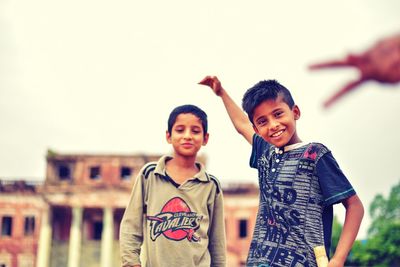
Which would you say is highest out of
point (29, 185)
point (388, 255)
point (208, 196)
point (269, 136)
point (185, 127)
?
point (29, 185)

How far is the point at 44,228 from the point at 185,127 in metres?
26.0

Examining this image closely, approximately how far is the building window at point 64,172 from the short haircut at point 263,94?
27183 mm

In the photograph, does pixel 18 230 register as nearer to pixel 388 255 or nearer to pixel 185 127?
pixel 388 255

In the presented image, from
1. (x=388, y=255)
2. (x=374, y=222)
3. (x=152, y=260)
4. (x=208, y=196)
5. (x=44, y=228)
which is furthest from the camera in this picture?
(x=374, y=222)

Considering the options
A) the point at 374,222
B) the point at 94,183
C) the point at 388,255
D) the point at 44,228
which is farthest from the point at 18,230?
the point at 374,222

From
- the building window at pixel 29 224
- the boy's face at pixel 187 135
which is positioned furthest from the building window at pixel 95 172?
the boy's face at pixel 187 135

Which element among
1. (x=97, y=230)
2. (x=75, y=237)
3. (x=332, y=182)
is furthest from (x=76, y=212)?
(x=332, y=182)

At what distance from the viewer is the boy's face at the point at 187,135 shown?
328 centimetres

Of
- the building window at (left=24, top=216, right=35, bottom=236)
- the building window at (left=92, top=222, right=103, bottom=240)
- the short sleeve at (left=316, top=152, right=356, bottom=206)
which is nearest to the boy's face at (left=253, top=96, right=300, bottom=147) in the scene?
the short sleeve at (left=316, top=152, right=356, bottom=206)

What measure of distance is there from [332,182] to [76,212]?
2650 cm

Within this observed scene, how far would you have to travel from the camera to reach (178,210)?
3.22m

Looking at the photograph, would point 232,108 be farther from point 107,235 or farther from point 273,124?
point 107,235

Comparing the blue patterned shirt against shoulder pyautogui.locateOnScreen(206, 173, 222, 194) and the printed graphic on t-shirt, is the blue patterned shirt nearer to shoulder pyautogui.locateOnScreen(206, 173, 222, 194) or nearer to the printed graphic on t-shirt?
the printed graphic on t-shirt

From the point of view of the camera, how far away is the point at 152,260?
3152 mm
